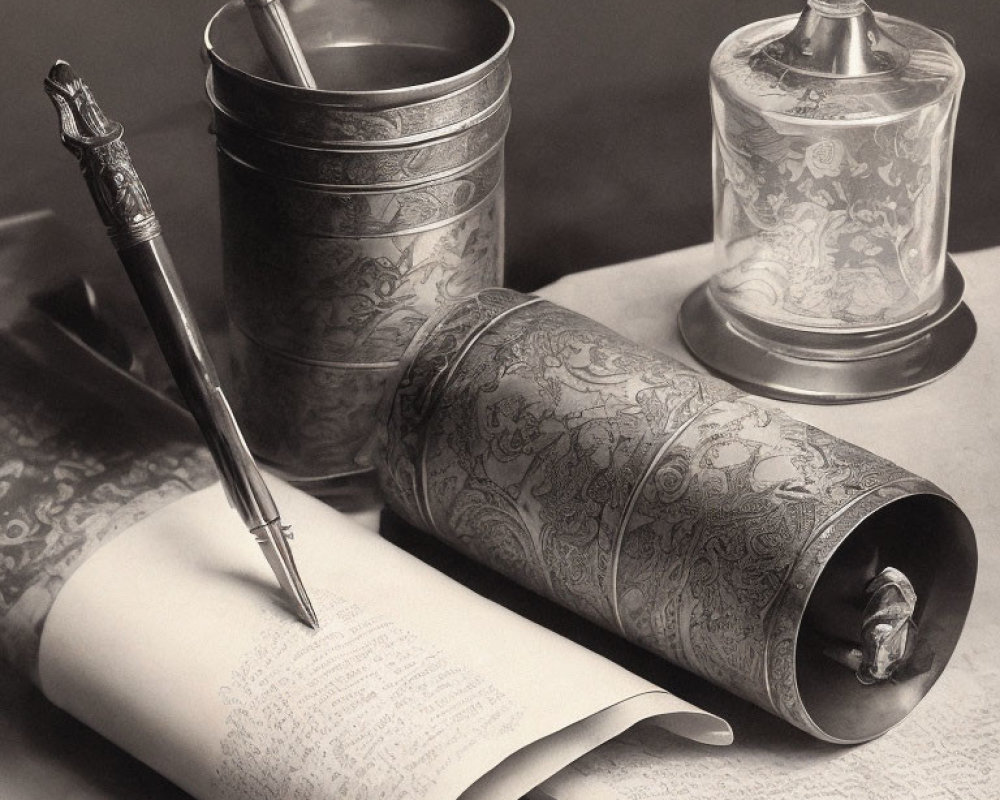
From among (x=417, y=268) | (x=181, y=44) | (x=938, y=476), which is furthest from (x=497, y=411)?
(x=181, y=44)

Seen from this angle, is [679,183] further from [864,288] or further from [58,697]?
[58,697]

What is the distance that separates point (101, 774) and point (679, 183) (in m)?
0.88

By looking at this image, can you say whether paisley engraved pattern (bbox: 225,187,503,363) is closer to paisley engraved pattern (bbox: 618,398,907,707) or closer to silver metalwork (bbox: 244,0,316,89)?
silver metalwork (bbox: 244,0,316,89)

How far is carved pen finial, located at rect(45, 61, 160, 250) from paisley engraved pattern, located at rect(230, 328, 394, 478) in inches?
9.1

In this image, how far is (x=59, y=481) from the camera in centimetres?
90

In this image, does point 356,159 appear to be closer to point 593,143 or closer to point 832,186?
point 832,186

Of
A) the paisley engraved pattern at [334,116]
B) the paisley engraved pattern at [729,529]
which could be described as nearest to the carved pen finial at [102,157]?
the paisley engraved pattern at [334,116]

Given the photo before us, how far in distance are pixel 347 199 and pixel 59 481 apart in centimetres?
25

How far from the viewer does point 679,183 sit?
1.48 metres

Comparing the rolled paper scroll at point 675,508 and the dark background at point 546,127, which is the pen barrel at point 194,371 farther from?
the dark background at point 546,127

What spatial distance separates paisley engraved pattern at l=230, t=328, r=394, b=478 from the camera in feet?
3.34

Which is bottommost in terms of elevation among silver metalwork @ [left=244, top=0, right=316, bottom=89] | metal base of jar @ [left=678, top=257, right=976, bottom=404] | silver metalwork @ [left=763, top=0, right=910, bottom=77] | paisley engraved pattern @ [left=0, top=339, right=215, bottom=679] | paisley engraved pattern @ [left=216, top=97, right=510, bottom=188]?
metal base of jar @ [left=678, top=257, right=976, bottom=404]

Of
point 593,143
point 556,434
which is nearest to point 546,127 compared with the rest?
point 593,143

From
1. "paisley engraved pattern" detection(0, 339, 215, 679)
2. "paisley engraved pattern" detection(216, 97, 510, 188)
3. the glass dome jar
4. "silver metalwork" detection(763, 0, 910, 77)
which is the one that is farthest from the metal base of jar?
"paisley engraved pattern" detection(0, 339, 215, 679)
